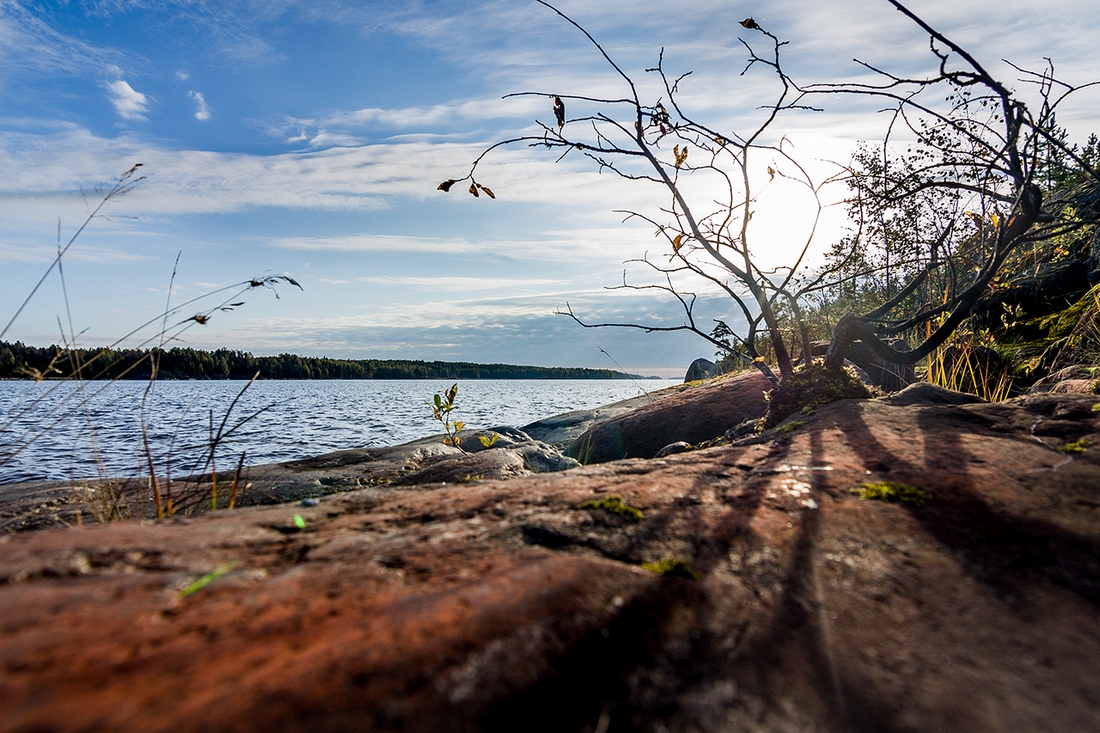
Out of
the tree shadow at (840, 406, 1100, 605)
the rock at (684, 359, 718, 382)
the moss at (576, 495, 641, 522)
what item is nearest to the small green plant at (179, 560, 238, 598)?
the moss at (576, 495, 641, 522)

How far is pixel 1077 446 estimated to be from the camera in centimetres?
275

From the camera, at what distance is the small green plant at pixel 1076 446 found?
2.70m

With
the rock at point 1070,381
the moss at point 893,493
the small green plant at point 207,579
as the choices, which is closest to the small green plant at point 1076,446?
the moss at point 893,493

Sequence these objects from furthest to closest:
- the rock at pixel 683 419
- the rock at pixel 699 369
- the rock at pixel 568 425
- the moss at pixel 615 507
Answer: the rock at pixel 699 369
the rock at pixel 568 425
the rock at pixel 683 419
the moss at pixel 615 507

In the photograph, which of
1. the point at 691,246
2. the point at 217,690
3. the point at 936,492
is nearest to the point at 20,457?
the point at 691,246

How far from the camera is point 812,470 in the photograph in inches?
108

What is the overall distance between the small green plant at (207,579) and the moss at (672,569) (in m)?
1.21

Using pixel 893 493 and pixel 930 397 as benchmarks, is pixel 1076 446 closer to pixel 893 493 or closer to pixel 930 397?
pixel 893 493

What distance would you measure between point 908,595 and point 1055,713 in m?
0.43

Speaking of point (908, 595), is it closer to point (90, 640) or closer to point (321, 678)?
point (321, 678)

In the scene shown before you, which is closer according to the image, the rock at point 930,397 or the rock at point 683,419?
the rock at point 930,397

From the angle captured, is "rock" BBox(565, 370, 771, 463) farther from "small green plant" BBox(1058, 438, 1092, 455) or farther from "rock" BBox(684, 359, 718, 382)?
"rock" BBox(684, 359, 718, 382)

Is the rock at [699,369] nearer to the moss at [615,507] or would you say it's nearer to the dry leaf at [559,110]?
the dry leaf at [559,110]

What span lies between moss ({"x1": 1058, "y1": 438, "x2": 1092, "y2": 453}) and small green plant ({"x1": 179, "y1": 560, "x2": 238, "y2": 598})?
344cm
